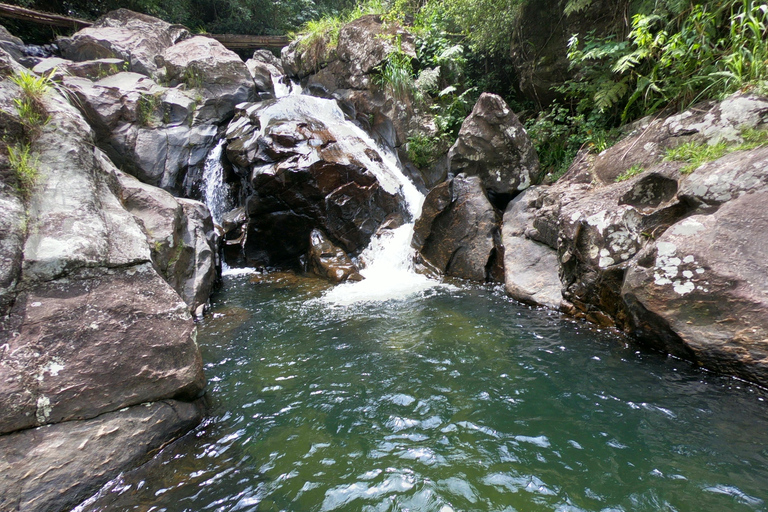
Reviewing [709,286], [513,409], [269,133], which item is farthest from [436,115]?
[513,409]

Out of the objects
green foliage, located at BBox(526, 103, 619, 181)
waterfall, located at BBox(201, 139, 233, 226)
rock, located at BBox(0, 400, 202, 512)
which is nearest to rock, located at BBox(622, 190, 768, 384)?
green foliage, located at BBox(526, 103, 619, 181)

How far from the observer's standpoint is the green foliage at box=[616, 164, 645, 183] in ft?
17.5

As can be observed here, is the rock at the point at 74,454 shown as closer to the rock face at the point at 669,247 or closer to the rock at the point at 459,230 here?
the rock face at the point at 669,247

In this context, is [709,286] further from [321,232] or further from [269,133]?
[269,133]

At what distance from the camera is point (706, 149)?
14.8 ft

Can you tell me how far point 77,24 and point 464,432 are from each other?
18.1 meters

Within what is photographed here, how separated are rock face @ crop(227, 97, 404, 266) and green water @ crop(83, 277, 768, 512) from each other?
4.23 m

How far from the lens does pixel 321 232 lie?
8.70 metres

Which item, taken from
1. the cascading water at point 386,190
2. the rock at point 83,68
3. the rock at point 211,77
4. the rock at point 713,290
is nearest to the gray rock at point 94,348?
the cascading water at point 386,190

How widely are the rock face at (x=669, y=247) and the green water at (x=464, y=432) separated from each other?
0.37 metres

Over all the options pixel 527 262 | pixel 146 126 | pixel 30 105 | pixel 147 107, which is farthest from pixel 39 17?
pixel 527 262

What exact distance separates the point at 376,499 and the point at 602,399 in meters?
2.25

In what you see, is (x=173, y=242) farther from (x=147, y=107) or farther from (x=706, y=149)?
(x=706, y=149)

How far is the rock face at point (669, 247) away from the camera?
3436 millimetres
